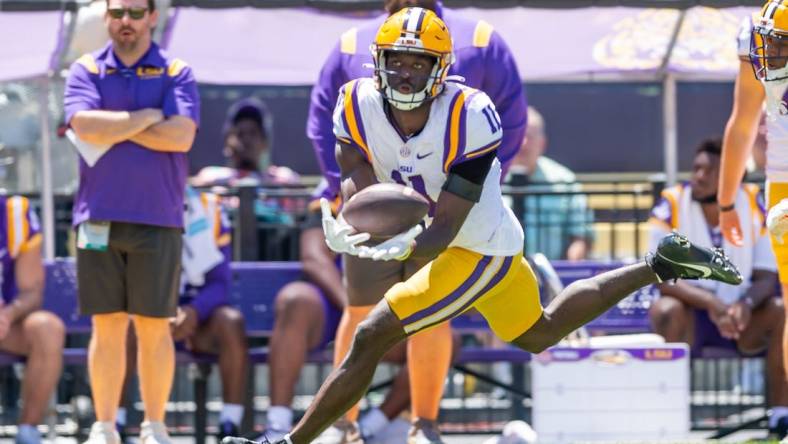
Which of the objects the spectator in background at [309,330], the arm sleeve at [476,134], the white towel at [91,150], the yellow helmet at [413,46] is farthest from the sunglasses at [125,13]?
the arm sleeve at [476,134]

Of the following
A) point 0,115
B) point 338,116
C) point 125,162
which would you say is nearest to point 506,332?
point 338,116

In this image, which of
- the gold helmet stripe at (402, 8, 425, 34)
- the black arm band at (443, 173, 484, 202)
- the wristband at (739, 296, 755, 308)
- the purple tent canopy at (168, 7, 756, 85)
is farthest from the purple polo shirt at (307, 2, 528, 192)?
the purple tent canopy at (168, 7, 756, 85)

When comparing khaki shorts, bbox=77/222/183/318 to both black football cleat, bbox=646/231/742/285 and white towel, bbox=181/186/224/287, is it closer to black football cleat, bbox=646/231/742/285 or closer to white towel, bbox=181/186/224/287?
white towel, bbox=181/186/224/287

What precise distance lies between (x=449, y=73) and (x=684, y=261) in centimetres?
147

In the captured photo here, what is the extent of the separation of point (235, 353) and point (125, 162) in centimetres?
134

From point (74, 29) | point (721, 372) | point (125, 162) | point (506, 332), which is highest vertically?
point (74, 29)

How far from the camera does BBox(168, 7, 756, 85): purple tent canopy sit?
9.45 meters

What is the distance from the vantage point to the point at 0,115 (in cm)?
977

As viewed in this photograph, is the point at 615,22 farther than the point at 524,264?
Yes

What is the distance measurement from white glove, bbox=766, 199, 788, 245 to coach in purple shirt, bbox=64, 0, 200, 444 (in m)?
2.47

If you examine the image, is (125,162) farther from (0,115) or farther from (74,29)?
(0,115)

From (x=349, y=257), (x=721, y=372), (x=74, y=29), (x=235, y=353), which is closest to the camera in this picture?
(x=349, y=257)

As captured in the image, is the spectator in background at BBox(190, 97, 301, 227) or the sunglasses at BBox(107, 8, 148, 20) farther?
the spectator in background at BBox(190, 97, 301, 227)

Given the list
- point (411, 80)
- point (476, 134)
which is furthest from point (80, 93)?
point (476, 134)
